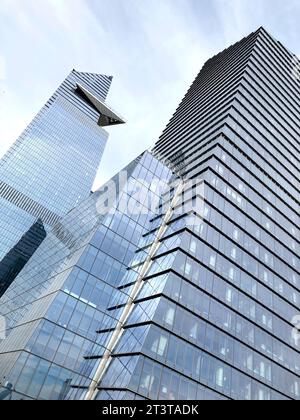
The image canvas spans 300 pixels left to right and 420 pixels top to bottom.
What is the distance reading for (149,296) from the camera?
1507 inches

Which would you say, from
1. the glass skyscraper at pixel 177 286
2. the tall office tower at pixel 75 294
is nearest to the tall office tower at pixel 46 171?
the glass skyscraper at pixel 177 286

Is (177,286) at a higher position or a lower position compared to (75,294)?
higher

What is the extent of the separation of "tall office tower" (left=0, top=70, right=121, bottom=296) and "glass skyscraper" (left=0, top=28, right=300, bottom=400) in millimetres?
76426

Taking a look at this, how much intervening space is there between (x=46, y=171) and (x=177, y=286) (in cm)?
11705

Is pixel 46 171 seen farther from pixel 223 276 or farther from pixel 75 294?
pixel 75 294

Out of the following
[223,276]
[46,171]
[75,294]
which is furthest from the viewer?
[46,171]

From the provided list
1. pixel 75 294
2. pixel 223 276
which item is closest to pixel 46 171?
pixel 223 276

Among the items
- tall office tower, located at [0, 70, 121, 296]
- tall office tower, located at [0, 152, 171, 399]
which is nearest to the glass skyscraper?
tall office tower, located at [0, 152, 171, 399]

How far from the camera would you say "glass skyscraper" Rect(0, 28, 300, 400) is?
109ft

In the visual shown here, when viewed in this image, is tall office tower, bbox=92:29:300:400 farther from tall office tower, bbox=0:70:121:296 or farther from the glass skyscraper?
tall office tower, bbox=0:70:121:296

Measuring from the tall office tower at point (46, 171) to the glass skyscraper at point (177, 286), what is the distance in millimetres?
76426

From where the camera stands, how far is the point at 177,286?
3866 cm
